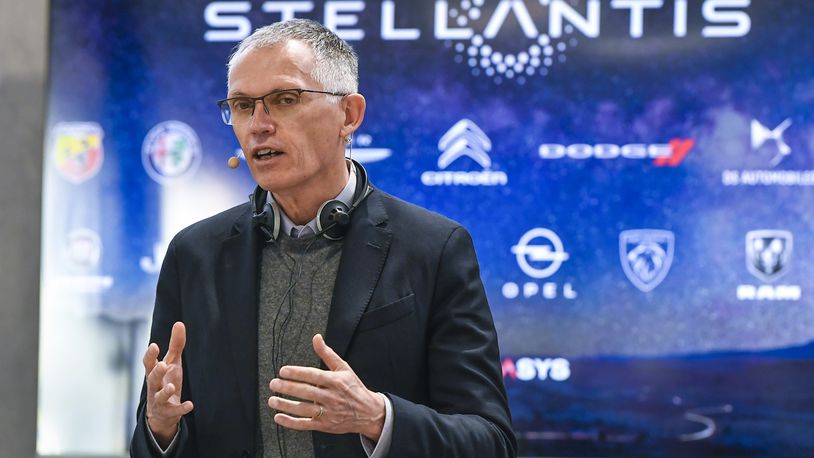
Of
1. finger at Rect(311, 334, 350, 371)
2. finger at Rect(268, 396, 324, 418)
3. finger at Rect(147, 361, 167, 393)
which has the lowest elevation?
finger at Rect(268, 396, 324, 418)

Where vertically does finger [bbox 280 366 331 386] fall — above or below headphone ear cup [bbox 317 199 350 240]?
below

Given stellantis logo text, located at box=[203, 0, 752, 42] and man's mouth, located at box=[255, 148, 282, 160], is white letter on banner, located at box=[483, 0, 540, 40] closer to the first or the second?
stellantis logo text, located at box=[203, 0, 752, 42]

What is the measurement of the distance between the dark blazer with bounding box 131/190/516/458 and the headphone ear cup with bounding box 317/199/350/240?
3cm

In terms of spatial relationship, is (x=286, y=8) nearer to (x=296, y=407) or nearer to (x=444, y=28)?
(x=444, y=28)

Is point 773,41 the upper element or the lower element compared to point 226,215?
upper

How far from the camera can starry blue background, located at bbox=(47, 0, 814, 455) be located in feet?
13.8

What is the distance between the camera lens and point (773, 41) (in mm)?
4246

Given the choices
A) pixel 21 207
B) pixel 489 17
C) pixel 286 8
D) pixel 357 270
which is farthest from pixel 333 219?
pixel 21 207

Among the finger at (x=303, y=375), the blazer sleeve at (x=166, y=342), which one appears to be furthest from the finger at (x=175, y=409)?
the finger at (x=303, y=375)

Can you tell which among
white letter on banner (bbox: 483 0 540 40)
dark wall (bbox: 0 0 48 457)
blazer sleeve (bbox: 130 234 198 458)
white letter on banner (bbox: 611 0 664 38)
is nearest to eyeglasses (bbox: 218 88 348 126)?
blazer sleeve (bbox: 130 234 198 458)

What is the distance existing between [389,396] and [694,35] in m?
2.91

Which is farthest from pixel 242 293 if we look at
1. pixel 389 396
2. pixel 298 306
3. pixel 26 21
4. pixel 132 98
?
pixel 26 21

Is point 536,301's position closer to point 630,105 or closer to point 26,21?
point 630,105

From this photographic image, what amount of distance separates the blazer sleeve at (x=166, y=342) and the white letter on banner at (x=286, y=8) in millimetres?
2464
